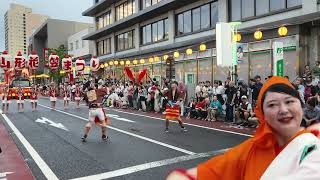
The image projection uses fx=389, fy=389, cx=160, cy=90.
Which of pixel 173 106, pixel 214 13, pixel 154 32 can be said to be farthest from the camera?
pixel 154 32

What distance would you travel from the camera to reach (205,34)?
1019 inches

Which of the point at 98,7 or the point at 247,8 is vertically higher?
the point at 98,7

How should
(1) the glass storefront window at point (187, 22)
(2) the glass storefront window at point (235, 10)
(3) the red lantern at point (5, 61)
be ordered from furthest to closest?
(3) the red lantern at point (5, 61), (1) the glass storefront window at point (187, 22), (2) the glass storefront window at point (235, 10)

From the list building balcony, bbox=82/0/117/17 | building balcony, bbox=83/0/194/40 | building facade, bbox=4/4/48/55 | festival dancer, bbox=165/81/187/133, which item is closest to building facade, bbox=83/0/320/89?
building balcony, bbox=83/0/194/40

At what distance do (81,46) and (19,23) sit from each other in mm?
119304

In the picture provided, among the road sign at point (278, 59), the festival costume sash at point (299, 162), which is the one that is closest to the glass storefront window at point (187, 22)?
the road sign at point (278, 59)

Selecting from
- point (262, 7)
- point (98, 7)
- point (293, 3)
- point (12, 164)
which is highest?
point (98, 7)

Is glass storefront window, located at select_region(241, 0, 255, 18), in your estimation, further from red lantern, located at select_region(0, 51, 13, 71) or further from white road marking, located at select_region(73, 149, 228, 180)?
red lantern, located at select_region(0, 51, 13, 71)

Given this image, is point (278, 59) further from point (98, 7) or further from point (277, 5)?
point (98, 7)

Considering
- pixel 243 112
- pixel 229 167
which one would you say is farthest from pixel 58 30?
pixel 229 167

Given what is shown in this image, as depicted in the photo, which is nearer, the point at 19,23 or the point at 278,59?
the point at 278,59

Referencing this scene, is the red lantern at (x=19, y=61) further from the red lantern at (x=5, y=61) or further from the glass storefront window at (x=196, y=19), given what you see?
the glass storefront window at (x=196, y=19)

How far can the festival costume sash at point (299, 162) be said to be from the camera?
137cm

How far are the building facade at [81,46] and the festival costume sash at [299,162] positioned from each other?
1966 inches
